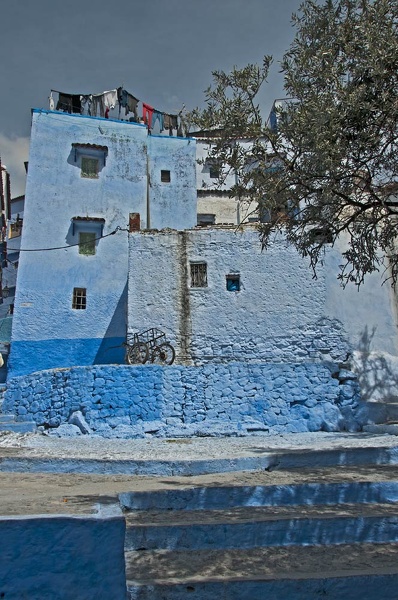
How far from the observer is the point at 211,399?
14562 mm

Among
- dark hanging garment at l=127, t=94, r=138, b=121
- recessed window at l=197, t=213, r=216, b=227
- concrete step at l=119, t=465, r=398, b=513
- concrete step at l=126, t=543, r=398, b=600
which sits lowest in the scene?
concrete step at l=126, t=543, r=398, b=600

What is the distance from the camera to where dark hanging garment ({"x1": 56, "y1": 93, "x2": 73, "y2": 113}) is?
27.3 metres

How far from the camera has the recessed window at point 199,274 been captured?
694 inches

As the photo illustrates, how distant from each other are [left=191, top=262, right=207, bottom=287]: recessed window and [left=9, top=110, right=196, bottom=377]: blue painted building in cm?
686

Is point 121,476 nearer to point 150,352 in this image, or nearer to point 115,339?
point 150,352

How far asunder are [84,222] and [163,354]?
1152cm

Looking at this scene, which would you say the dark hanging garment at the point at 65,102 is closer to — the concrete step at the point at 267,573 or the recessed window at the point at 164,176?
the recessed window at the point at 164,176

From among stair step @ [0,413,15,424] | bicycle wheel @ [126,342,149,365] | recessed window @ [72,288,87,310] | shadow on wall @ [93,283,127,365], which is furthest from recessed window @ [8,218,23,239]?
bicycle wheel @ [126,342,149,365]

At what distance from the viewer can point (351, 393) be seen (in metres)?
14.9

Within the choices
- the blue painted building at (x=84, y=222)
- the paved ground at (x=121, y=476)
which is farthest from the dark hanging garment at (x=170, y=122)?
the paved ground at (x=121, y=476)

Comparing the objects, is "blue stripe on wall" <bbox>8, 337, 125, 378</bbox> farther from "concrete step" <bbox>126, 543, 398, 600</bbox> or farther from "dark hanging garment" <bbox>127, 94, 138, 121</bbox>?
"concrete step" <bbox>126, 543, 398, 600</bbox>

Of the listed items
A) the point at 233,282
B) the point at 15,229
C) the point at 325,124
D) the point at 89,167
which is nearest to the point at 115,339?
the point at 233,282

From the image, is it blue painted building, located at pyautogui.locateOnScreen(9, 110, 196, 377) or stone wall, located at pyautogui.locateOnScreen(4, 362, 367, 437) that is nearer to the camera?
stone wall, located at pyautogui.locateOnScreen(4, 362, 367, 437)

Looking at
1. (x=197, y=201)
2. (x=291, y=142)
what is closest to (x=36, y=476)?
(x=291, y=142)
